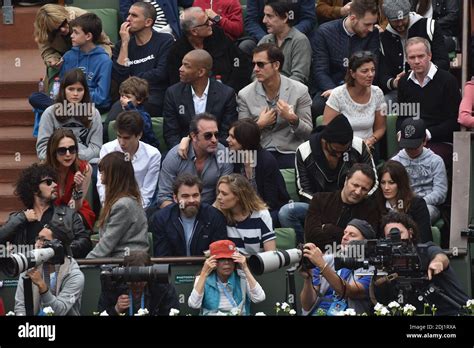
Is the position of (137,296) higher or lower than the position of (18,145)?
lower

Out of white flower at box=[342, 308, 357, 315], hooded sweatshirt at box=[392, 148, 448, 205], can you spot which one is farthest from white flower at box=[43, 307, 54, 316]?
hooded sweatshirt at box=[392, 148, 448, 205]

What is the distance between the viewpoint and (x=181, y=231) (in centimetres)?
1293

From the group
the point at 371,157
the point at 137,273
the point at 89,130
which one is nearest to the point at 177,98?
the point at 89,130

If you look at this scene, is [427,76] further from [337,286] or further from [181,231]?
[337,286]

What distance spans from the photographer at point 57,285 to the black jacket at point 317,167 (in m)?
2.29

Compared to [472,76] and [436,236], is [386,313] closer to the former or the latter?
[436,236]

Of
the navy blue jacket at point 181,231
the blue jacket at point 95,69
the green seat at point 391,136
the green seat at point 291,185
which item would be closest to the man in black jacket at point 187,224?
the navy blue jacket at point 181,231

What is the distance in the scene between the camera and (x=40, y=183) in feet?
42.8

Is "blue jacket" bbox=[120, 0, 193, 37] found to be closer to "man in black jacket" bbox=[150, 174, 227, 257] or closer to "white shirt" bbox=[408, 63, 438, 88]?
"white shirt" bbox=[408, 63, 438, 88]

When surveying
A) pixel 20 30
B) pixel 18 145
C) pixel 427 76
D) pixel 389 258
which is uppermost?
pixel 20 30

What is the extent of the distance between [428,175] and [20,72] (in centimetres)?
450

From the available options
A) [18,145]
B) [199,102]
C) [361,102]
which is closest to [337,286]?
[361,102]

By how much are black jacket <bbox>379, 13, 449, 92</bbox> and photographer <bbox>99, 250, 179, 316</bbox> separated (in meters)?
3.93

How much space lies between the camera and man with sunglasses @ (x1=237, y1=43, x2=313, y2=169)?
563 inches
